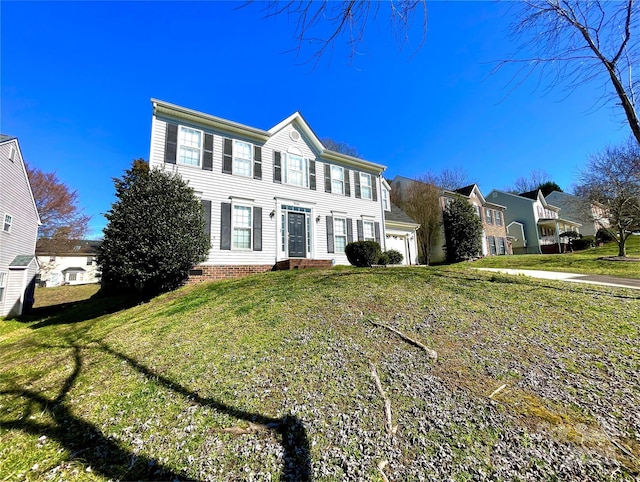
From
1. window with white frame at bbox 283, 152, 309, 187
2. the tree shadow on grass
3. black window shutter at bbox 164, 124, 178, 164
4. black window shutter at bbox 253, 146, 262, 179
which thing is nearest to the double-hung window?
black window shutter at bbox 164, 124, 178, 164

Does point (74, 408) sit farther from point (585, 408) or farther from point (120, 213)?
point (120, 213)

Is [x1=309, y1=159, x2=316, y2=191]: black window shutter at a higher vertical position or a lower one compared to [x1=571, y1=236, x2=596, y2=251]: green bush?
higher

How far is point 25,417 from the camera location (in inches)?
113

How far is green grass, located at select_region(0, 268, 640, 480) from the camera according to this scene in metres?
2.13

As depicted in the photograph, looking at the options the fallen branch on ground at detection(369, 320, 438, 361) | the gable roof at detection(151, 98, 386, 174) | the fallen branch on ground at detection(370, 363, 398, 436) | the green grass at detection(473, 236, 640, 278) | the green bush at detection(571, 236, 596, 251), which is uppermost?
the gable roof at detection(151, 98, 386, 174)

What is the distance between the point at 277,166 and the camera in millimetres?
12094

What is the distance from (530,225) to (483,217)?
9350 mm

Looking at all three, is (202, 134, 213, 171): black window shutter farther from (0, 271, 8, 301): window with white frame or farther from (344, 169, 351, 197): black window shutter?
(0, 271, 8, 301): window with white frame

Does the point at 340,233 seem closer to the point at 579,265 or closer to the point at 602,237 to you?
the point at 579,265

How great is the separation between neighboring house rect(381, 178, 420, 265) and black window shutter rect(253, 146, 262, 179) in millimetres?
7816

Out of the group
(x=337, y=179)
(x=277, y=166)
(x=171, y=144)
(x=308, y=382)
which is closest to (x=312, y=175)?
(x=337, y=179)

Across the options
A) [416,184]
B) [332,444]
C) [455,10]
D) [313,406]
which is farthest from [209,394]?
[416,184]

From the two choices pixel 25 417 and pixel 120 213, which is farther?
pixel 120 213

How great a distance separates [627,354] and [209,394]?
469 cm
